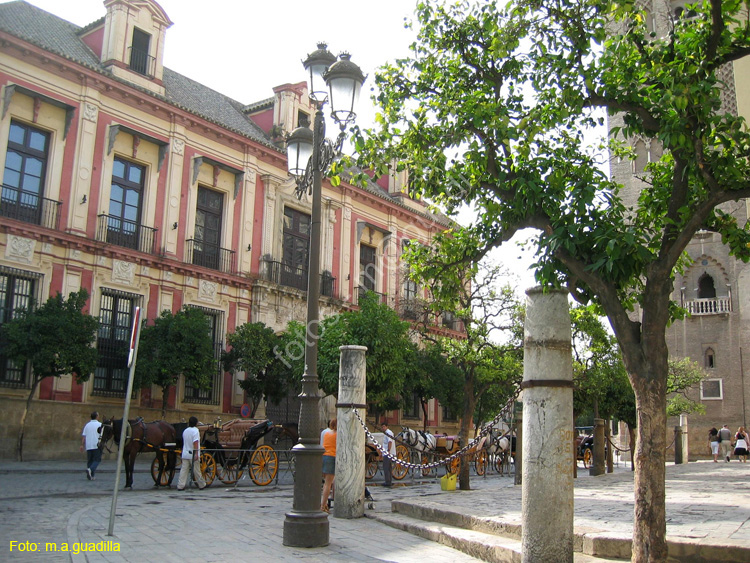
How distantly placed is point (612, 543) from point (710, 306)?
31.8 metres

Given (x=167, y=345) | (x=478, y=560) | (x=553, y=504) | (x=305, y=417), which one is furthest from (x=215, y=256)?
(x=553, y=504)

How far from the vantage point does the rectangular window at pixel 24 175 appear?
19.1 metres

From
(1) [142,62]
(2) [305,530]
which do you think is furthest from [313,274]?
(1) [142,62]

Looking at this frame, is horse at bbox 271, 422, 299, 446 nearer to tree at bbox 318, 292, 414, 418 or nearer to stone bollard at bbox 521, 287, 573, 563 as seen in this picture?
tree at bbox 318, 292, 414, 418

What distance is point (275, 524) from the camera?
30.8 ft

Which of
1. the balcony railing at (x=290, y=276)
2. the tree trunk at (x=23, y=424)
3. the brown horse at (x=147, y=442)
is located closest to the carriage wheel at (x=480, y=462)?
the balcony railing at (x=290, y=276)

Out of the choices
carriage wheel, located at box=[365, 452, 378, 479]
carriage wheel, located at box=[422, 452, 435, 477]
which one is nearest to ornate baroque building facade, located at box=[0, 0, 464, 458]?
carriage wheel, located at box=[365, 452, 378, 479]

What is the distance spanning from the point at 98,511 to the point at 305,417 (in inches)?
159

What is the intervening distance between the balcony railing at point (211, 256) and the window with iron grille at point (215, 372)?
1.60m

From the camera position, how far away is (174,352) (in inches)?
794

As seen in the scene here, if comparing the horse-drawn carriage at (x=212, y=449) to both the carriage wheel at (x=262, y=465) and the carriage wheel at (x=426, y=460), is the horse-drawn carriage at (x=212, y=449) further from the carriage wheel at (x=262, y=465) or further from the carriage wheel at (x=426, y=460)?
the carriage wheel at (x=426, y=460)

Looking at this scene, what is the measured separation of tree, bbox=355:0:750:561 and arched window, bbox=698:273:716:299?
30016mm

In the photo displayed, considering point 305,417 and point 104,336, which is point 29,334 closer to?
point 104,336

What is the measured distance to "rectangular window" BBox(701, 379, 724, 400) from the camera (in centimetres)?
3412
